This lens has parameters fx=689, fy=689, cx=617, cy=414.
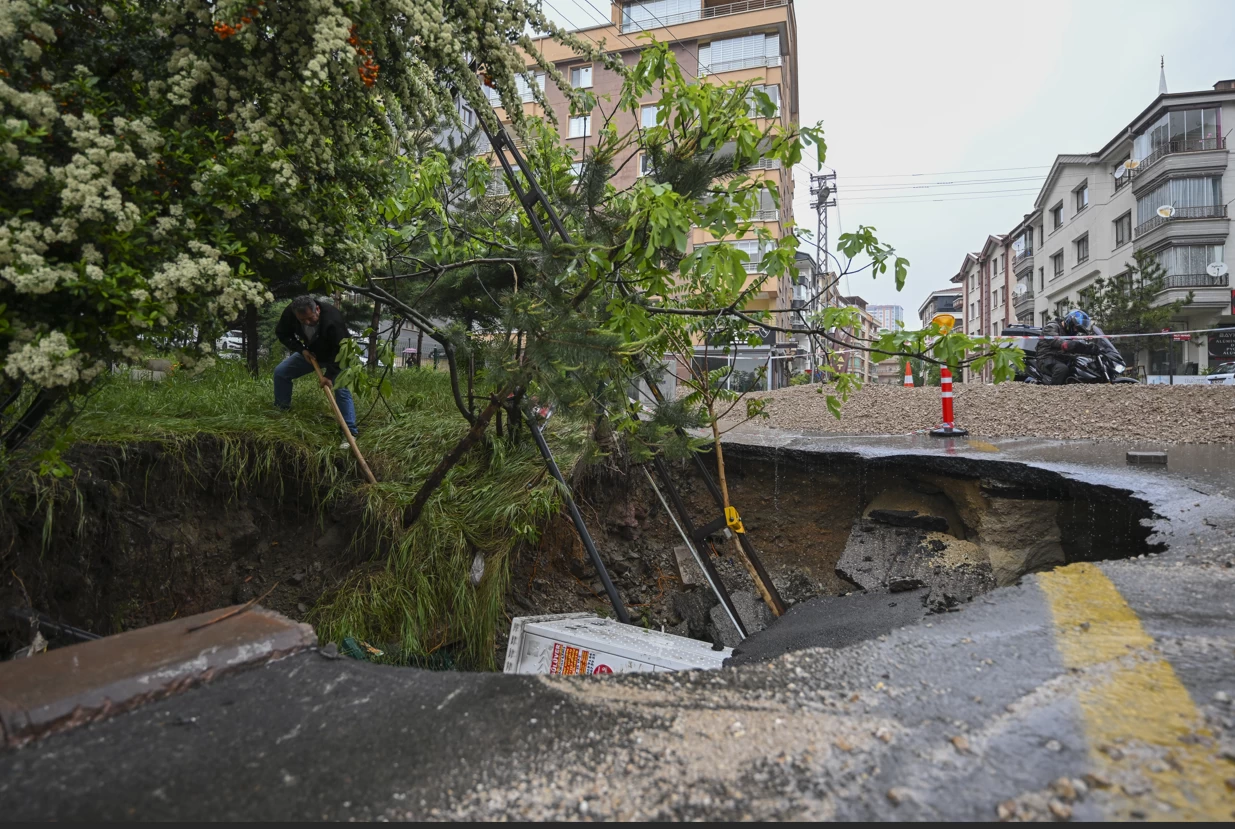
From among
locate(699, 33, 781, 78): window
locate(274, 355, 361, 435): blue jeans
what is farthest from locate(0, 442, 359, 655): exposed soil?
locate(699, 33, 781, 78): window

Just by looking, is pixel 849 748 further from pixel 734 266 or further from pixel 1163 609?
pixel 734 266

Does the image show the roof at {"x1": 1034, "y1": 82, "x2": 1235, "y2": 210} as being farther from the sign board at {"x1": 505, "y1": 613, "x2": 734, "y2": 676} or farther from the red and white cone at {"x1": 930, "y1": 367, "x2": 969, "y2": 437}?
the sign board at {"x1": 505, "y1": 613, "x2": 734, "y2": 676}

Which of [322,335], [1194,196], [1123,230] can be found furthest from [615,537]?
[1123,230]

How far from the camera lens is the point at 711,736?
4.84 feet

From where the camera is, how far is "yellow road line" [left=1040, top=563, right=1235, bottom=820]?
1.19 metres

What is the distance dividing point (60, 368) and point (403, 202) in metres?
2.70

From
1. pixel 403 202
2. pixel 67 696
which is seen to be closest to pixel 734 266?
pixel 67 696

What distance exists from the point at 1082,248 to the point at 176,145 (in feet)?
127

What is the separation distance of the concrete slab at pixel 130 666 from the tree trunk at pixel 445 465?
6.18 ft

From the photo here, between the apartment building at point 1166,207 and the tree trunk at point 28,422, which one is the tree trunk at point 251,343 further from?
the apartment building at point 1166,207

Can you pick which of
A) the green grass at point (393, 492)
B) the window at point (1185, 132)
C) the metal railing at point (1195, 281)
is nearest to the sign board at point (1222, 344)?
the metal railing at point (1195, 281)

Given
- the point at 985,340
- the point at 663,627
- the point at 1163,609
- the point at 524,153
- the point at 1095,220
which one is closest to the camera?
the point at 1163,609

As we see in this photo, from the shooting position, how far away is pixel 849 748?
4.58 feet

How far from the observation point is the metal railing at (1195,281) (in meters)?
25.5
